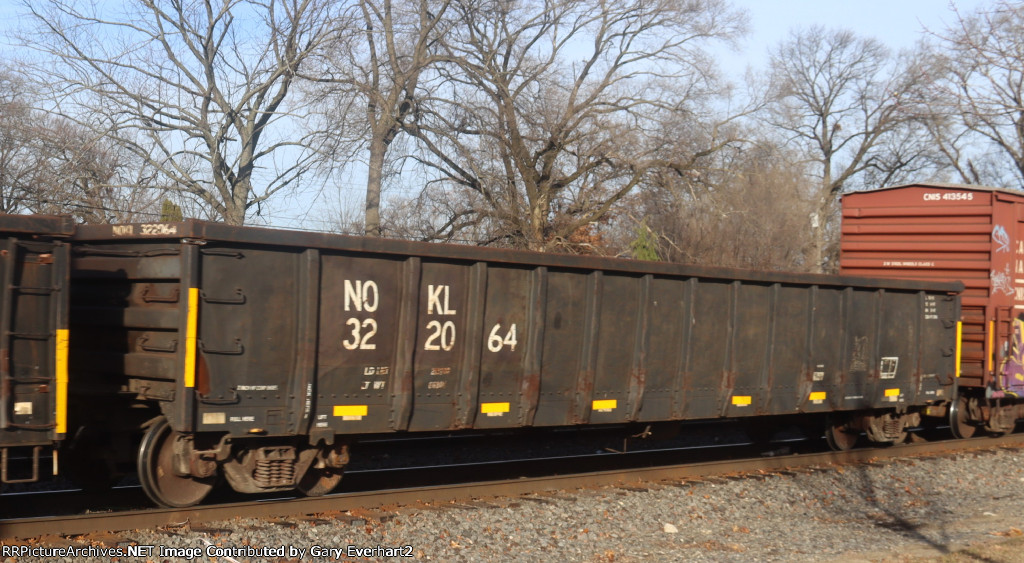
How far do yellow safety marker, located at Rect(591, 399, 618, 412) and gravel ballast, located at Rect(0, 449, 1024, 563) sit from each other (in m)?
0.89

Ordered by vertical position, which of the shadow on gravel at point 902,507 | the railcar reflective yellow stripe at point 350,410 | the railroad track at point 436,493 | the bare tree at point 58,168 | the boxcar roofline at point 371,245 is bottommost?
the shadow on gravel at point 902,507

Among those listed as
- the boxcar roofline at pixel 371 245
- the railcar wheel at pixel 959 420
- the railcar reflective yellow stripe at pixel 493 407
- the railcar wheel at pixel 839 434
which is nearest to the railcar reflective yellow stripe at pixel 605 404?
the railcar reflective yellow stripe at pixel 493 407

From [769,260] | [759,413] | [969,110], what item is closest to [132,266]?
[759,413]

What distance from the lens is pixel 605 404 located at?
394 inches

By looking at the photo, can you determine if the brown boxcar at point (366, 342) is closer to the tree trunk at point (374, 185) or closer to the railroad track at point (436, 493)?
the railroad track at point (436, 493)

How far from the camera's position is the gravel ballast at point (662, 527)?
281 inches

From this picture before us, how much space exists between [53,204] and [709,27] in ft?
53.1

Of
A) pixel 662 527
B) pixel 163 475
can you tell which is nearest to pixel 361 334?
pixel 163 475

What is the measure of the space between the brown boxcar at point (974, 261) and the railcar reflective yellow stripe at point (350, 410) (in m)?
10.6

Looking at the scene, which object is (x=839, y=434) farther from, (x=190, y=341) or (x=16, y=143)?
(x=16, y=143)

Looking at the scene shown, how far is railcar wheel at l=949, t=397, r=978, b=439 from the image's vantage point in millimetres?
14791

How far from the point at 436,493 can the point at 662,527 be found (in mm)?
2220

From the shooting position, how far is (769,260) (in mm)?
36438

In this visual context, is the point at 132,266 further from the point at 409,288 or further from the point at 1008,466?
the point at 1008,466
